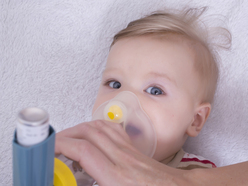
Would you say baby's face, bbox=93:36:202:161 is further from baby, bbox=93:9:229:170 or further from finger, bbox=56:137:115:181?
finger, bbox=56:137:115:181

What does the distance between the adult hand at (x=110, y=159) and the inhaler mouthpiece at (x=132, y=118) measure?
0.19 meters

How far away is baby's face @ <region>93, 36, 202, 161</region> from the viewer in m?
1.06

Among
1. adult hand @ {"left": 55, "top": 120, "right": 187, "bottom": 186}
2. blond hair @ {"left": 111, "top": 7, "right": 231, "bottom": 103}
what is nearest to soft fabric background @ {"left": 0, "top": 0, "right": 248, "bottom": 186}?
blond hair @ {"left": 111, "top": 7, "right": 231, "bottom": 103}

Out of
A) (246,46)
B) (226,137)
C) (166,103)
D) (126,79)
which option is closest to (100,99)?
(126,79)

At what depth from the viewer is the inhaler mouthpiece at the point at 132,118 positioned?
0.97m

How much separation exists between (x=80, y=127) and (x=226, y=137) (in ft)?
3.18

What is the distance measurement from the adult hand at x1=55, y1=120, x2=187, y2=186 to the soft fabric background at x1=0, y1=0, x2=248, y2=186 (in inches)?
29.3

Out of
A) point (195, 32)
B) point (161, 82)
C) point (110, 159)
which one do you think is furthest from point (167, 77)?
point (110, 159)

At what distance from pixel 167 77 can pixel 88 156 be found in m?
0.57

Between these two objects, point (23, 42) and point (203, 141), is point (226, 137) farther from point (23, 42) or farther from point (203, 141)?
point (23, 42)

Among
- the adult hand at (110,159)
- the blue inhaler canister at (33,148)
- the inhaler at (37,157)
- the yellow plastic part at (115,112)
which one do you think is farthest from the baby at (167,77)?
the blue inhaler canister at (33,148)

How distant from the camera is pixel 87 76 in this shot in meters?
1.48

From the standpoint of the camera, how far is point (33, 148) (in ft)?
1.46

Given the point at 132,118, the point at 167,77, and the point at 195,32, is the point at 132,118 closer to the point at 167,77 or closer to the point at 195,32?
the point at 167,77
